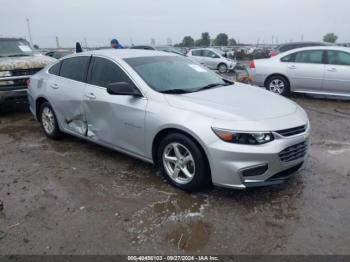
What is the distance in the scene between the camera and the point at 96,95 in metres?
4.57

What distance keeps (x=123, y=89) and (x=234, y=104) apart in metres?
1.33

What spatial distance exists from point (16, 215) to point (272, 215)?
2.63 m

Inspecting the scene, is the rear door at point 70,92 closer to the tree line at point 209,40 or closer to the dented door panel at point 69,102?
the dented door panel at point 69,102

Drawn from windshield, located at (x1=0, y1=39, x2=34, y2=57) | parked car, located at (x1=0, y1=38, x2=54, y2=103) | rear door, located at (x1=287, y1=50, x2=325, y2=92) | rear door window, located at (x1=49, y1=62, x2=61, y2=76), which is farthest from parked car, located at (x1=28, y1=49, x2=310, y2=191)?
rear door, located at (x1=287, y1=50, x2=325, y2=92)

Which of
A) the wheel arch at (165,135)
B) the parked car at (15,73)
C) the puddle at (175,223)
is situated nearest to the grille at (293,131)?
the wheel arch at (165,135)

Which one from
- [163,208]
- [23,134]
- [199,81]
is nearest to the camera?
[163,208]

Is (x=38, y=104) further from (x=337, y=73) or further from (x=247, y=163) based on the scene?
(x=337, y=73)

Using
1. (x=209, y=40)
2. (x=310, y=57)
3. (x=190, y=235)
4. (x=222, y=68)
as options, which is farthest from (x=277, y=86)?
(x=209, y=40)

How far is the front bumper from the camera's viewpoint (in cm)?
331

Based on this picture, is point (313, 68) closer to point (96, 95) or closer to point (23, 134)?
point (96, 95)

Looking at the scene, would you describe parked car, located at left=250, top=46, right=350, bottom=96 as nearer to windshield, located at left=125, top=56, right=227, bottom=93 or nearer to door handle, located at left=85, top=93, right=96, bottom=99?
windshield, located at left=125, top=56, right=227, bottom=93

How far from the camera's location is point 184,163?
374 centimetres

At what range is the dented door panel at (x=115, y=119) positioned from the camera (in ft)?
13.3

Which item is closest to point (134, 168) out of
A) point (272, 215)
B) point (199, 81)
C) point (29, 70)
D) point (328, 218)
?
point (199, 81)
